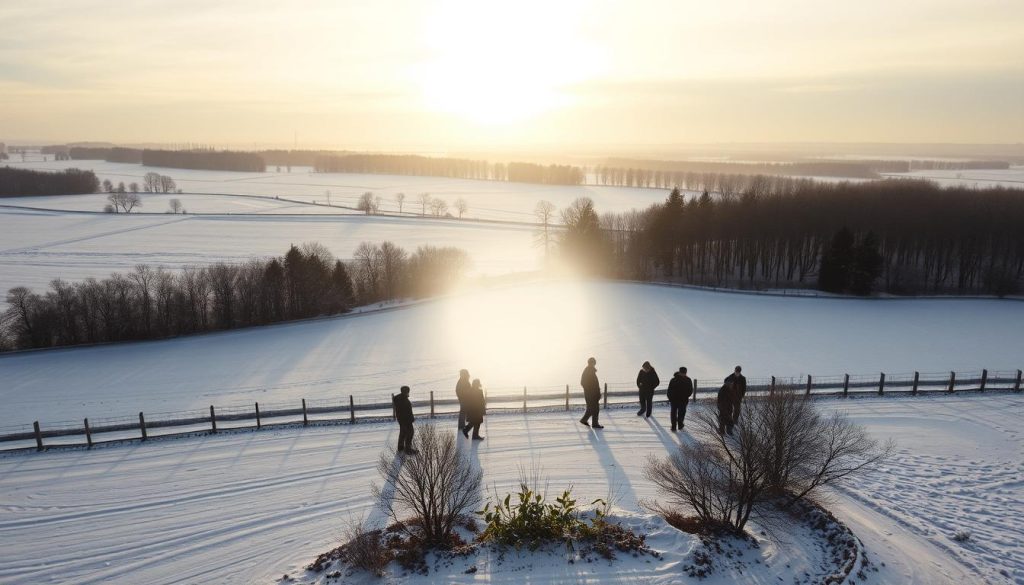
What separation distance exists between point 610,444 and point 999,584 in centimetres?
668

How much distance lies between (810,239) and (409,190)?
104m

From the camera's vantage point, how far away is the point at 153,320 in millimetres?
38219

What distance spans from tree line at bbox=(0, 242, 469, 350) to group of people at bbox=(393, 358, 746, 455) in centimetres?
3009

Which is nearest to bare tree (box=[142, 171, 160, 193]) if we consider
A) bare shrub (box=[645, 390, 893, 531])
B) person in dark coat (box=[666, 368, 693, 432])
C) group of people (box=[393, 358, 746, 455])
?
group of people (box=[393, 358, 746, 455])

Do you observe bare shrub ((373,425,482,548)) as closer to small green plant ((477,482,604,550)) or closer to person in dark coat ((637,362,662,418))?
small green plant ((477,482,604,550))

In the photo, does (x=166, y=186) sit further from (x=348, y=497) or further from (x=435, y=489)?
(x=435, y=489)

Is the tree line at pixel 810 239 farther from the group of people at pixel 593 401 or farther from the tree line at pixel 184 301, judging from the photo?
the group of people at pixel 593 401

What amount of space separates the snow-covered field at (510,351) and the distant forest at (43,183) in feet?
411

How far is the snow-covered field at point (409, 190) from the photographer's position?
112 m

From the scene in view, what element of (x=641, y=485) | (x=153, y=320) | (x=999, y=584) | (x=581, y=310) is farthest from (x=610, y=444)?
(x=153, y=320)

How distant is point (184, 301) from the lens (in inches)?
1539

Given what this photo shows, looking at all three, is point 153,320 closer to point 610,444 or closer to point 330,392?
point 330,392

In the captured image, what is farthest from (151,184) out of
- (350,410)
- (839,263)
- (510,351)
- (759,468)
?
(759,468)

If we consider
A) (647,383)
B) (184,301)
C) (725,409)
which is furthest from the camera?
(184,301)
